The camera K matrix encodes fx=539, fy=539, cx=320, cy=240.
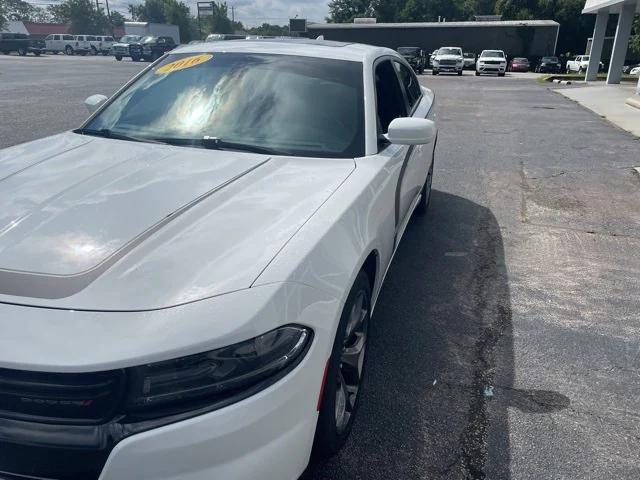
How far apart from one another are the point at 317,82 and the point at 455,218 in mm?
2856

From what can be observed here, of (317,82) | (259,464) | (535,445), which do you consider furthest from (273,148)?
(535,445)

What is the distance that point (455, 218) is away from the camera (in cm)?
559

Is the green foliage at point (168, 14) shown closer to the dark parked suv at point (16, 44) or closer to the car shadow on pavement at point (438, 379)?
the dark parked suv at point (16, 44)

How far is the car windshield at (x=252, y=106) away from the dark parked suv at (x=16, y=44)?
5097cm

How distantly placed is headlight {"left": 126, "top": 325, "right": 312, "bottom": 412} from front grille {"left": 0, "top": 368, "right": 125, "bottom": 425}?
2.3 inches

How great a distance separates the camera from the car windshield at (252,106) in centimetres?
295

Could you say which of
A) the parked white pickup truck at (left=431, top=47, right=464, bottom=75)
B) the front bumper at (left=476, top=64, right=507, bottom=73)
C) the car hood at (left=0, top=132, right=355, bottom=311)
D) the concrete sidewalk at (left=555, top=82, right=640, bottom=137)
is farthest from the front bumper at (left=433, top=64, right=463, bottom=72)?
the car hood at (left=0, top=132, right=355, bottom=311)

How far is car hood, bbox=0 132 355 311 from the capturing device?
1631mm

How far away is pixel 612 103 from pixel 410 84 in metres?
15.0

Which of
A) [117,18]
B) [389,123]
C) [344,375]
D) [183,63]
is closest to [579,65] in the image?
[389,123]

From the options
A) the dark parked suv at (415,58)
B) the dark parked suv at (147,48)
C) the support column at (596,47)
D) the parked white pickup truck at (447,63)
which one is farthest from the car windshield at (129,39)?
the support column at (596,47)

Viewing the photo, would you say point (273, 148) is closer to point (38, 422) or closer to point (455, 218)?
point (38, 422)

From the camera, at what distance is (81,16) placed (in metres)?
98.6

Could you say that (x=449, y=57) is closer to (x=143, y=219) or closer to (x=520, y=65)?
(x=520, y=65)
